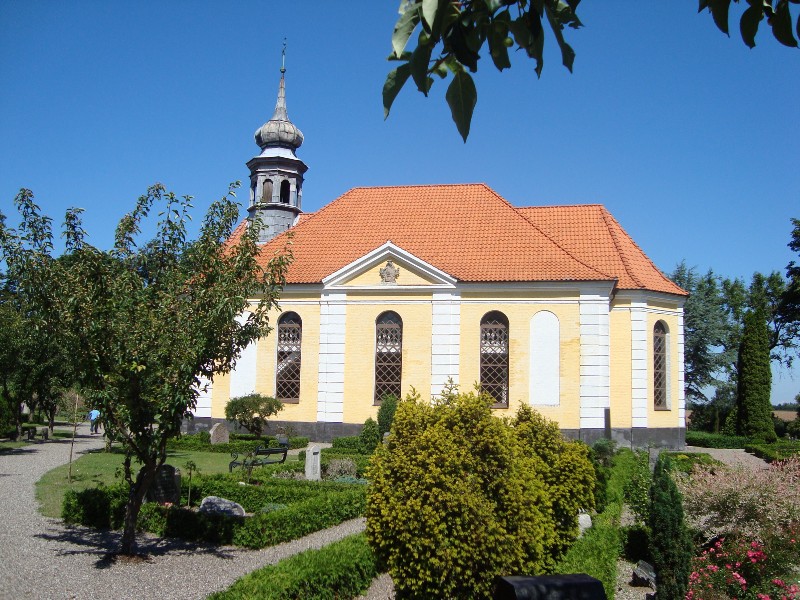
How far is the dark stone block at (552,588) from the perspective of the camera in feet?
21.5

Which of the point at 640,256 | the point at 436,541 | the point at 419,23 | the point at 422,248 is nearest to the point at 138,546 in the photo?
the point at 436,541

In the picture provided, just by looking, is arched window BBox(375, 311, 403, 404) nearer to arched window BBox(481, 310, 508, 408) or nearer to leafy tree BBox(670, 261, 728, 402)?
arched window BBox(481, 310, 508, 408)

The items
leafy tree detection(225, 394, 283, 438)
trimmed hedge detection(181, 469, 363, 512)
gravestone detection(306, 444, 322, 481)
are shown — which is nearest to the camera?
trimmed hedge detection(181, 469, 363, 512)

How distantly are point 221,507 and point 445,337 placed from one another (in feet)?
45.9

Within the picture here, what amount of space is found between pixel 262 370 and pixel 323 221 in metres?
7.21

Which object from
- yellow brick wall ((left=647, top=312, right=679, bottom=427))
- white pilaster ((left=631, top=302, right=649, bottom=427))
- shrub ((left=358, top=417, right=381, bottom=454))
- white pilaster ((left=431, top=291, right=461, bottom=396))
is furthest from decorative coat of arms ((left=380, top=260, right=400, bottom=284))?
yellow brick wall ((left=647, top=312, right=679, bottom=427))

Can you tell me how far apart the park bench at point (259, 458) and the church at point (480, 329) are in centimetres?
431

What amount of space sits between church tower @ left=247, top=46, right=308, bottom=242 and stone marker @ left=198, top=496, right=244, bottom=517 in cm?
1902

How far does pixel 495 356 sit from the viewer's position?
26844 millimetres

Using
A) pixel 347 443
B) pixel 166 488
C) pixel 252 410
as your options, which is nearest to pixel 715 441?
pixel 347 443

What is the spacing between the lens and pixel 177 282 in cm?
1199

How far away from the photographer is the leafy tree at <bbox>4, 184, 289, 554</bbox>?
11062 mm

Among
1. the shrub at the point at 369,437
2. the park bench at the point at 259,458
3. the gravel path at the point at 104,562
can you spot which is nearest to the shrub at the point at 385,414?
the shrub at the point at 369,437

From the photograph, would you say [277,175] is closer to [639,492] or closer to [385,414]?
[385,414]
